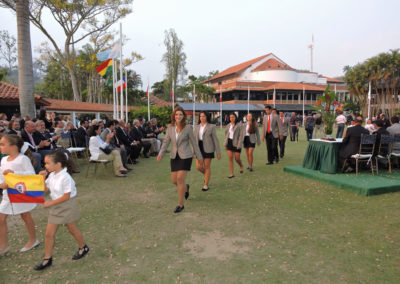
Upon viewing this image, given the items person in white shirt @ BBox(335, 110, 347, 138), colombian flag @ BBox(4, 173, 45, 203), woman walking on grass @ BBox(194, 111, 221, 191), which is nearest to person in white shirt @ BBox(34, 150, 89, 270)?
colombian flag @ BBox(4, 173, 45, 203)

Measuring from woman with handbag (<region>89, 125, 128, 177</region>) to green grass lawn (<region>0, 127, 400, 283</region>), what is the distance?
51.4 inches

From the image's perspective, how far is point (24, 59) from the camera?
31.1 ft

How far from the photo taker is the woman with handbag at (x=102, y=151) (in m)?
6.99

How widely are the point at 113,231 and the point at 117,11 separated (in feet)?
75.3

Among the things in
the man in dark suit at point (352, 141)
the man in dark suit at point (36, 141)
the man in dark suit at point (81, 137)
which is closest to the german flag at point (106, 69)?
the man in dark suit at point (81, 137)

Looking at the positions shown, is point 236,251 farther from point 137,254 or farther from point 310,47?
point 310,47

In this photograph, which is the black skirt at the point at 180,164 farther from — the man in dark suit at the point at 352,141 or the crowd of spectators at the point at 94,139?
the man in dark suit at the point at 352,141

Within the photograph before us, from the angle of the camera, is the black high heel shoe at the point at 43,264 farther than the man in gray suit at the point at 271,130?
No

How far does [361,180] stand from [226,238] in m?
3.91

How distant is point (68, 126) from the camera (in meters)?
9.39

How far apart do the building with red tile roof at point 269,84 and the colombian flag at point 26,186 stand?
3728 cm

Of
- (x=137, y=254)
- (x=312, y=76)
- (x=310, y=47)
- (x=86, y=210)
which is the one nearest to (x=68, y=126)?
(x=86, y=210)

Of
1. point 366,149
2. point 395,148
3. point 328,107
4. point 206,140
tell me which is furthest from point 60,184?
point 395,148

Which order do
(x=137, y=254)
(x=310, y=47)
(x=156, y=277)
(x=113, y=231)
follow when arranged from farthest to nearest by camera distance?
(x=310, y=47) → (x=113, y=231) → (x=137, y=254) → (x=156, y=277)
